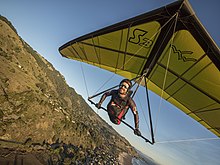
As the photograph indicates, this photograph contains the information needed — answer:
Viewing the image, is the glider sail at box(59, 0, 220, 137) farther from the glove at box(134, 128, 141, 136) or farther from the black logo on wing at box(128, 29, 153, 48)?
the glove at box(134, 128, 141, 136)

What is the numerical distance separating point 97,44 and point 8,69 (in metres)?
41.0

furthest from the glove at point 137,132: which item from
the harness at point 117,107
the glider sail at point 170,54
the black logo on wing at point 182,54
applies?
the black logo on wing at point 182,54

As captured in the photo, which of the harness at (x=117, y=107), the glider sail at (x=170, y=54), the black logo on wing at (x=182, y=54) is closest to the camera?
the glider sail at (x=170, y=54)

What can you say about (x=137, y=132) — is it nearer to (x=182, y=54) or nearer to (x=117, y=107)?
(x=117, y=107)

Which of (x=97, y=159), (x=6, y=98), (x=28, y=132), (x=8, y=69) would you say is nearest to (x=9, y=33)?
(x=8, y=69)

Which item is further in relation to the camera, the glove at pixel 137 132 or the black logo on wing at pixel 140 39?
the black logo on wing at pixel 140 39

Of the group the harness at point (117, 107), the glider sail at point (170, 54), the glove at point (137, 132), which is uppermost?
the glider sail at point (170, 54)

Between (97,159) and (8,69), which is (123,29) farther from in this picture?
(97,159)

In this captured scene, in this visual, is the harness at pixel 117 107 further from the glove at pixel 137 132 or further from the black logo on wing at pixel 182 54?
the black logo on wing at pixel 182 54

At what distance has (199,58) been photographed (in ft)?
17.9

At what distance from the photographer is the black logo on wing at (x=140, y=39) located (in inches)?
230

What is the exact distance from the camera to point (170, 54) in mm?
6266

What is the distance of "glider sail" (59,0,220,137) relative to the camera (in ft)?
14.8

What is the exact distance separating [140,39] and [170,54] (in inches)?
47.6
